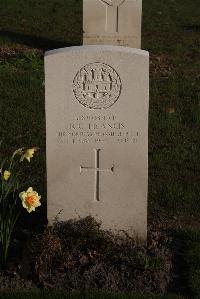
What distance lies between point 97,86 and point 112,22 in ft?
17.8

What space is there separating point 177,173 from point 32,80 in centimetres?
342

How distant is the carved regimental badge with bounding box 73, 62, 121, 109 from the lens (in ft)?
14.3

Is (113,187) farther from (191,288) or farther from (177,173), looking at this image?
(177,173)

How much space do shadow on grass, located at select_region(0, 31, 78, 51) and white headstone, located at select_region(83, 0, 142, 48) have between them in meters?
1.43

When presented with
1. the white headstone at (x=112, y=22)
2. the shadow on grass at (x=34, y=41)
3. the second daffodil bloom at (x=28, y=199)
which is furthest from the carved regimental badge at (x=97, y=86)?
the shadow on grass at (x=34, y=41)

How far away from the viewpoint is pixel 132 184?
4.64 meters

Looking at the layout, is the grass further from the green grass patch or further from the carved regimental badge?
the carved regimental badge

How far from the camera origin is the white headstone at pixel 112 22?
9469 millimetres

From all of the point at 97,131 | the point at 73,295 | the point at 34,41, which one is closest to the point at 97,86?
the point at 97,131

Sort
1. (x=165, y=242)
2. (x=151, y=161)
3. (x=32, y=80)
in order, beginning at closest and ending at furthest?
(x=165, y=242)
(x=151, y=161)
(x=32, y=80)

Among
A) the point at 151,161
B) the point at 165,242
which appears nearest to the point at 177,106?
the point at 151,161

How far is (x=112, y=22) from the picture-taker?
9570mm

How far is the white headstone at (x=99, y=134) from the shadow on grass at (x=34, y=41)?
6507 mm

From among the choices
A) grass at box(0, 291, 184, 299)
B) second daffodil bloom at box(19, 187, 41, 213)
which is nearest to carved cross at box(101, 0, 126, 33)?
second daffodil bloom at box(19, 187, 41, 213)
